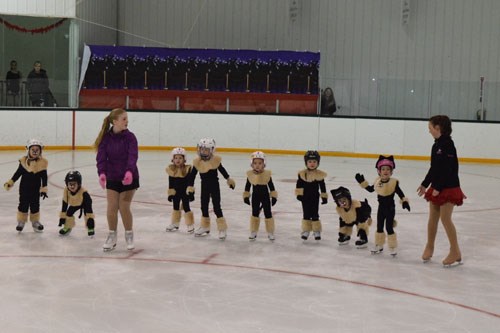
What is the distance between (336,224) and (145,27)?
1805cm

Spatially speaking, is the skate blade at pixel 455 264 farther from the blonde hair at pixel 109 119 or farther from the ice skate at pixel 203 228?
the blonde hair at pixel 109 119

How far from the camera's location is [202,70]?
23.4m

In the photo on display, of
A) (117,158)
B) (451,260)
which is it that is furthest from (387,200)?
(117,158)

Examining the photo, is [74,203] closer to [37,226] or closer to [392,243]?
[37,226]

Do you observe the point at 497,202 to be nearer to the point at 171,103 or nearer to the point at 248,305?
the point at 248,305

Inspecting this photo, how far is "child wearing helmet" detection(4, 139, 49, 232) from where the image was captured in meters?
9.32

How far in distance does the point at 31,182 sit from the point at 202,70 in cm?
1444

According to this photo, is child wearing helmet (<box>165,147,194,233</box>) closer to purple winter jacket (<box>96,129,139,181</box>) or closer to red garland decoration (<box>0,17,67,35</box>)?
purple winter jacket (<box>96,129,139,181</box>)

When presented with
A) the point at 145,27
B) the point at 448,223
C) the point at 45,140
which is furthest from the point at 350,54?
the point at 448,223

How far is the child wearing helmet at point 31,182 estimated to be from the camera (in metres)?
9.32

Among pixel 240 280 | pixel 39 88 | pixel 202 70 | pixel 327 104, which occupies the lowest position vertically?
pixel 240 280

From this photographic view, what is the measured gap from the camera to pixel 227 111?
73.5ft

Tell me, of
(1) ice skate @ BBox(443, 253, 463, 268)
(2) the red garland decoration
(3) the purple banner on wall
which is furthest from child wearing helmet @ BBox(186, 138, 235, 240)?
(2) the red garland decoration

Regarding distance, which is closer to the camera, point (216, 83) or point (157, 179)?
point (157, 179)
